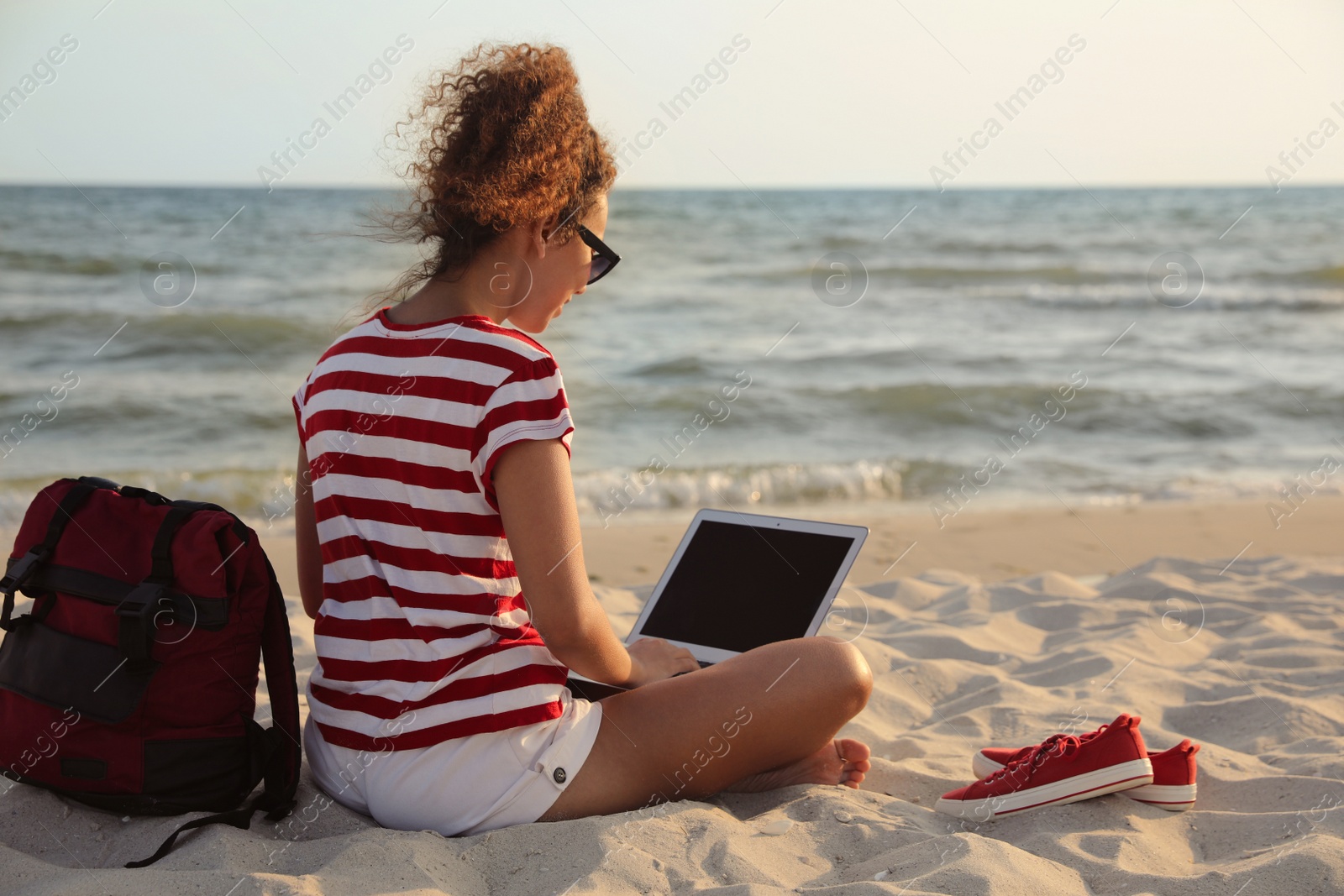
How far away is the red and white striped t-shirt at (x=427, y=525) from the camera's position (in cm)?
189

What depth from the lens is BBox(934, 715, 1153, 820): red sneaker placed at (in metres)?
2.45

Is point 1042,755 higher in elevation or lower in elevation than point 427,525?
higher

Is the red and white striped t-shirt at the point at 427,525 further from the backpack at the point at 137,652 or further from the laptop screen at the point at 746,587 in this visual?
the laptop screen at the point at 746,587

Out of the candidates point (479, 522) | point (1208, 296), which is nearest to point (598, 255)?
point (479, 522)

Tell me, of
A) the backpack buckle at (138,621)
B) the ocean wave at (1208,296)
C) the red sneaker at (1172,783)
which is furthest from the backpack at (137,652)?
the ocean wave at (1208,296)

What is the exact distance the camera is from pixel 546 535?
187 centimetres

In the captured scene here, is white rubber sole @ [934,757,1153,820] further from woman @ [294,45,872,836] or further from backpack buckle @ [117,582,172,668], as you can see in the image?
backpack buckle @ [117,582,172,668]

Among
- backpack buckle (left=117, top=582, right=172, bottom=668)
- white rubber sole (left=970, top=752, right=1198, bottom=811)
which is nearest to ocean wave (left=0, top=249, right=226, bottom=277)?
backpack buckle (left=117, top=582, right=172, bottom=668)

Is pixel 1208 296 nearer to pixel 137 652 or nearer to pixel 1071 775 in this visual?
pixel 1071 775

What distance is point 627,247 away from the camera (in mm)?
18375

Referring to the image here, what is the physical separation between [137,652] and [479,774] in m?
0.67

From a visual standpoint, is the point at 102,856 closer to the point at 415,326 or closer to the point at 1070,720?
the point at 415,326

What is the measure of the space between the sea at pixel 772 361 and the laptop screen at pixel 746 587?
3.57ft

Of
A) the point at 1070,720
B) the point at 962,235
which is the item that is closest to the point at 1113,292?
the point at 962,235
